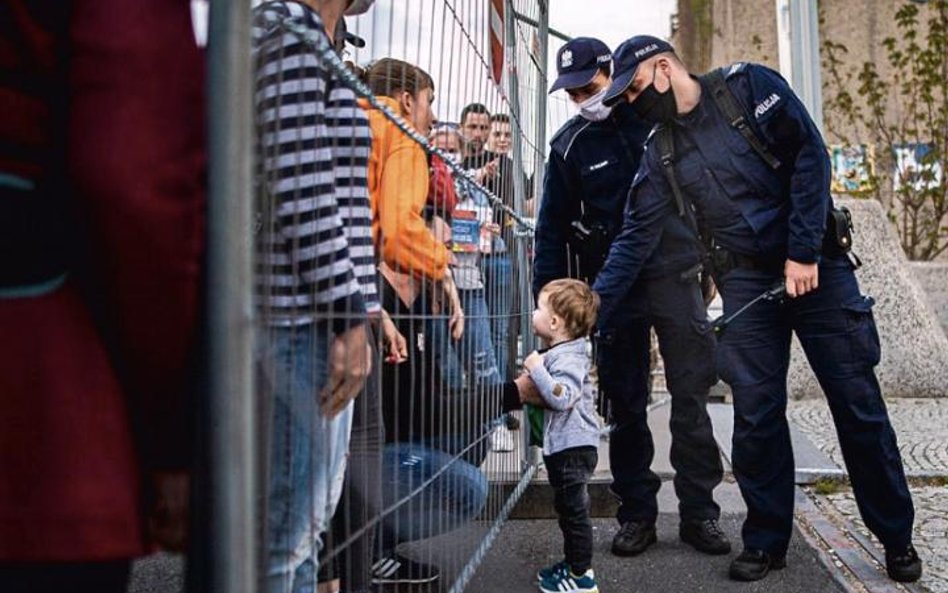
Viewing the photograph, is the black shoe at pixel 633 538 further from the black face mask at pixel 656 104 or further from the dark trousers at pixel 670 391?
the black face mask at pixel 656 104

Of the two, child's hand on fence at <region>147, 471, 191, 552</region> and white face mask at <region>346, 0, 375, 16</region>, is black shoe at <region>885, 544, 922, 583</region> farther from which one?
child's hand on fence at <region>147, 471, 191, 552</region>

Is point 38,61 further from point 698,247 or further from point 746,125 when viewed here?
point 698,247

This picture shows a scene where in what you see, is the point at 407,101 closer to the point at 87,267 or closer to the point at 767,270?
the point at 87,267

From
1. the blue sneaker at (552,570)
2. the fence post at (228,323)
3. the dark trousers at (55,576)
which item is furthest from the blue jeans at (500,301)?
the dark trousers at (55,576)

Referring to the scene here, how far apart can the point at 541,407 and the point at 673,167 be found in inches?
43.3

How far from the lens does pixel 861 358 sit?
4.23 metres

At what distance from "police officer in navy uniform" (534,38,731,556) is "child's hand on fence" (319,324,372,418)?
274 centimetres

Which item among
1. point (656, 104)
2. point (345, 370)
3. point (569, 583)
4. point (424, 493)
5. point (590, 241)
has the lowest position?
point (569, 583)

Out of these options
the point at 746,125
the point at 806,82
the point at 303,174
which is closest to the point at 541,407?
the point at 746,125

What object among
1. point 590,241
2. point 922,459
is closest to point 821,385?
point 590,241

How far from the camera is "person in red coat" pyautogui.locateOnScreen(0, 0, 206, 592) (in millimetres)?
1420

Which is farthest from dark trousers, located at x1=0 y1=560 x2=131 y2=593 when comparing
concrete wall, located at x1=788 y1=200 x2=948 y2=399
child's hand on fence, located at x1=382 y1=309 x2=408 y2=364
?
concrete wall, located at x1=788 y1=200 x2=948 y2=399

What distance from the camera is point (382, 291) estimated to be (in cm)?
247

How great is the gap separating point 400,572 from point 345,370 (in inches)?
46.5
